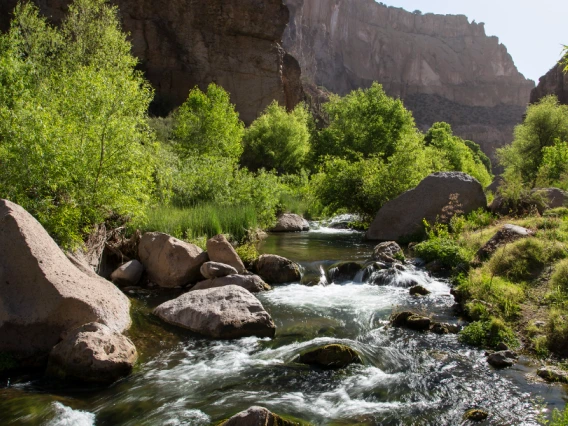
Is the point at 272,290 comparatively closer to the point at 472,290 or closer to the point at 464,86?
the point at 472,290

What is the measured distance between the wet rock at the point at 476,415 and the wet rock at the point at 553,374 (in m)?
1.28

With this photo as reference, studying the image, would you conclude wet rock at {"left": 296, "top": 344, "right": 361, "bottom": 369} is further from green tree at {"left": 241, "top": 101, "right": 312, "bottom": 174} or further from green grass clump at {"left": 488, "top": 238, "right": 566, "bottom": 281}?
green tree at {"left": 241, "top": 101, "right": 312, "bottom": 174}

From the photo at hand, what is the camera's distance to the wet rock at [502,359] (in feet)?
21.2

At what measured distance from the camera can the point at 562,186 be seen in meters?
18.7

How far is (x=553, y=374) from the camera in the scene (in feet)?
19.5

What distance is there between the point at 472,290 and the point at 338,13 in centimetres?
12328

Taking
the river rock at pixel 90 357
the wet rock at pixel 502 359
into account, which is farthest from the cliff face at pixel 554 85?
the river rock at pixel 90 357

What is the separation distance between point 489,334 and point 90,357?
5.88 m

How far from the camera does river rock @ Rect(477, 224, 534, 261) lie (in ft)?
35.1

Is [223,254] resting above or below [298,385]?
above

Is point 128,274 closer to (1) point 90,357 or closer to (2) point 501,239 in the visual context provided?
(1) point 90,357

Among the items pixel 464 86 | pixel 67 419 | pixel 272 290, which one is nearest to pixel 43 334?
pixel 67 419

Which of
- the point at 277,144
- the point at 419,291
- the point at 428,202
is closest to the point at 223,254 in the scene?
the point at 419,291

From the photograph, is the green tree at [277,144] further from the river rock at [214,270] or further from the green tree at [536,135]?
the river rock at [214,270]
